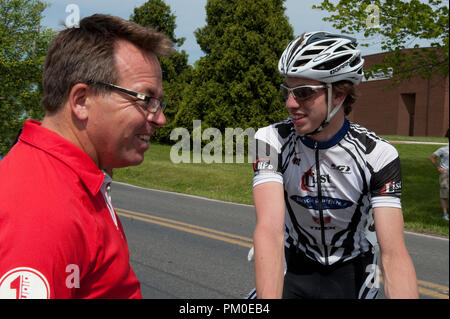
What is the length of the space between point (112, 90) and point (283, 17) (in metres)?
4.29

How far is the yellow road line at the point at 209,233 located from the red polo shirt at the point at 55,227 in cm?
521

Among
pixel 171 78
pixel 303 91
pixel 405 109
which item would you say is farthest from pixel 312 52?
pixel 405 109

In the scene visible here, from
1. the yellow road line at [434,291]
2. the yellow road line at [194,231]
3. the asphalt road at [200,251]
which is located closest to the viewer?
the yellow road line at [434,291]

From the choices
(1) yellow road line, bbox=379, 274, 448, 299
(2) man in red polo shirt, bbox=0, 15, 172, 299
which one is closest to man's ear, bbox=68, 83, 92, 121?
(2) man in red polo shirt, bbox=0, 15, 172, 299

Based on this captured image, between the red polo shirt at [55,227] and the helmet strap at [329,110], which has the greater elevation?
the helmet strap at [329,110]

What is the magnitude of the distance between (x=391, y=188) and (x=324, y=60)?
67 centimetres

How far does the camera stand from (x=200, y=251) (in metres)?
7.31

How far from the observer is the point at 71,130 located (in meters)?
1.50

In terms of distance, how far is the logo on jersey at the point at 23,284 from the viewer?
1.09m

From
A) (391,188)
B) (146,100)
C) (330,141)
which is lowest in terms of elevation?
(391,188)

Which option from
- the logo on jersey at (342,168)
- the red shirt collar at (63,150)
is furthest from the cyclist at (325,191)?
the red shirt collar at (63,150)

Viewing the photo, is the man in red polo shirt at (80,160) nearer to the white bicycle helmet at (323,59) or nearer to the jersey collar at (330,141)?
the white bicycle helmet at (323,59)

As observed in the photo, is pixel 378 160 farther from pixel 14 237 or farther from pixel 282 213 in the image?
pixel 14 237

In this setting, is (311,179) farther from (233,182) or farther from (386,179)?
(233,182)
